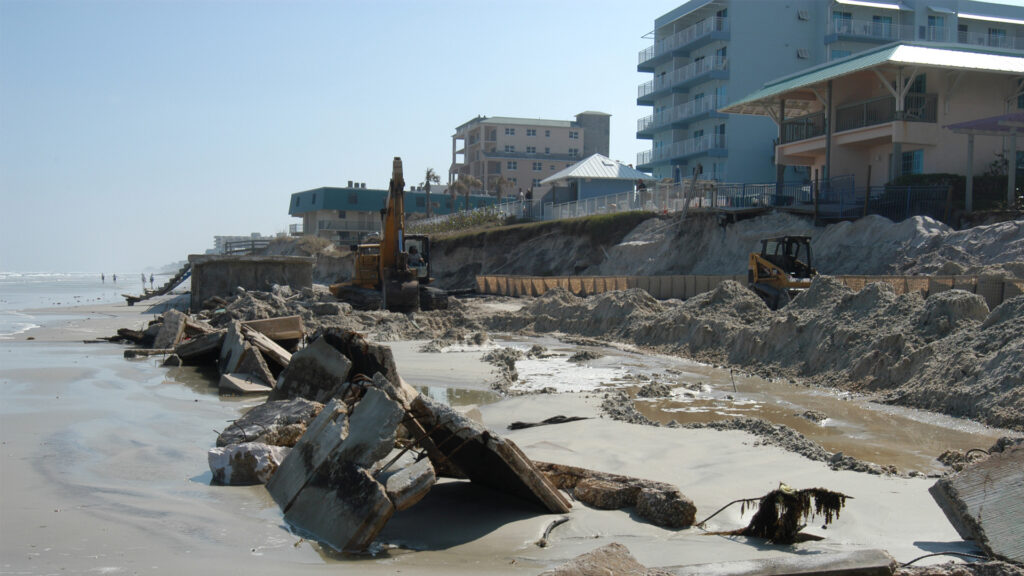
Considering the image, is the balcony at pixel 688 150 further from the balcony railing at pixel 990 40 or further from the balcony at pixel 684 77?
the balcony railing at pixel 990 40

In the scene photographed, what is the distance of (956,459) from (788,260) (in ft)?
48.5

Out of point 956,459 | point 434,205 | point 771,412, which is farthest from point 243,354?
point 434,205

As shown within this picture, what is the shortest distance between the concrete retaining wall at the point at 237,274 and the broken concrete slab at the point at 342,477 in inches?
1104

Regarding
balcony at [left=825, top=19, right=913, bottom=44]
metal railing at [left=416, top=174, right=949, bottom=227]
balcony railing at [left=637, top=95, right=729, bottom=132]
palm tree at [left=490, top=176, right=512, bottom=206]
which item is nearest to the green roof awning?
metal railing at [left=416, top=174, right=949, bottom=227]

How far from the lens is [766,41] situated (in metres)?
49.6

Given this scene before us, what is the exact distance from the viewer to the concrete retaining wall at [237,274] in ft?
107

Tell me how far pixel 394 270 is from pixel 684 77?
32.5 m

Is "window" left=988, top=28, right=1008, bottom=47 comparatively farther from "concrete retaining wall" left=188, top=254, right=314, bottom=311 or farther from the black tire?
"concrete retaining wall" left=188, top=254, right=314, bottom=311

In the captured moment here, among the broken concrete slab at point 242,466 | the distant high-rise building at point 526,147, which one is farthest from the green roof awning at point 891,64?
the distant high-rise building at point 526,147

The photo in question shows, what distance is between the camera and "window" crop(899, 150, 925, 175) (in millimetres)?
31531

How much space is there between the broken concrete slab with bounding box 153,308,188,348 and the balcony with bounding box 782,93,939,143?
2666 cm

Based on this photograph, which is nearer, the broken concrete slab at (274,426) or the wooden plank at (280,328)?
the broken concrete slab at (274,426)

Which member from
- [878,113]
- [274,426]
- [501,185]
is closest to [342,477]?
[274,426]

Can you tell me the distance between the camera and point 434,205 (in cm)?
8300
